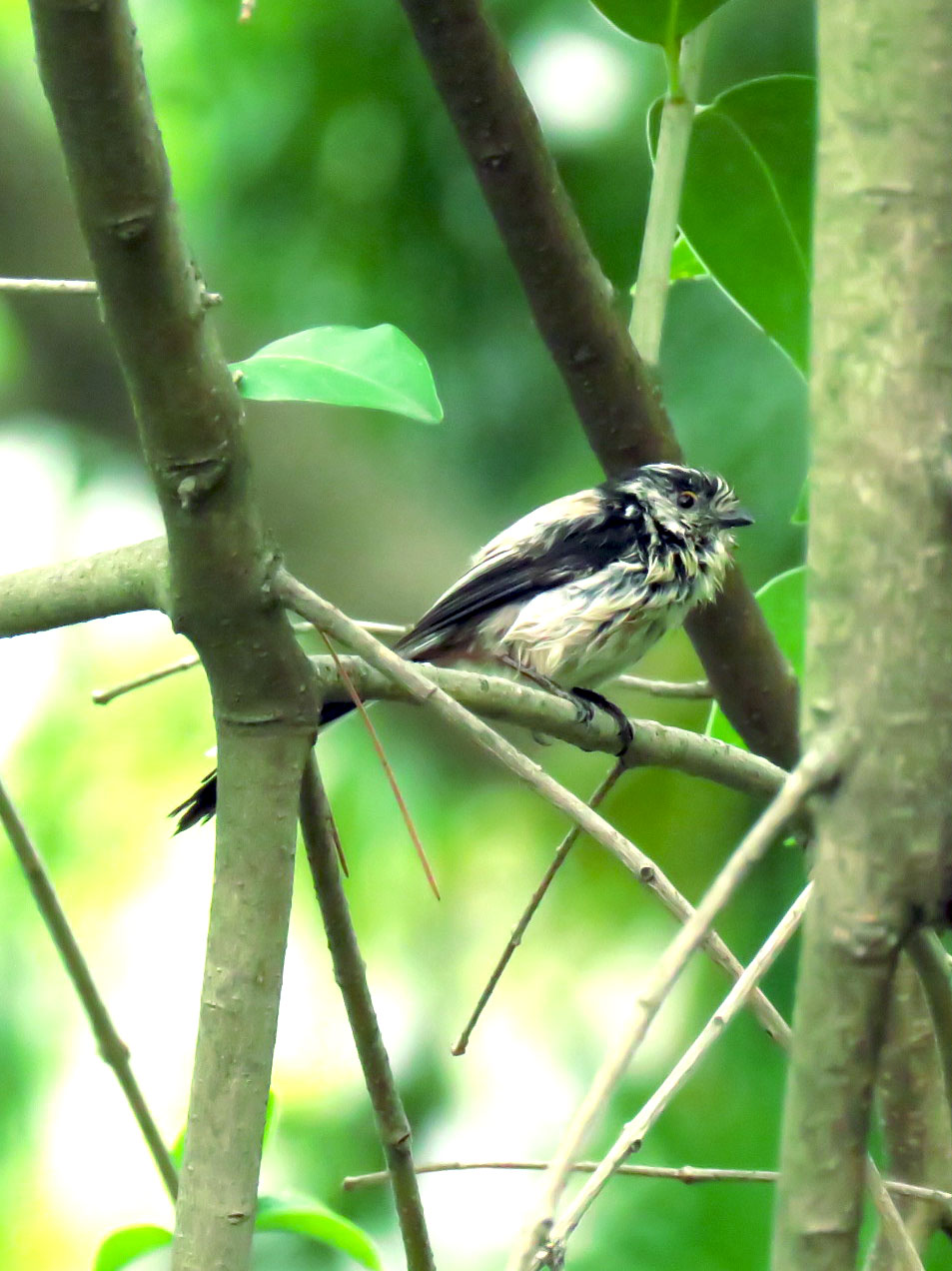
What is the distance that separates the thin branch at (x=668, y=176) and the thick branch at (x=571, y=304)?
9 centimetres

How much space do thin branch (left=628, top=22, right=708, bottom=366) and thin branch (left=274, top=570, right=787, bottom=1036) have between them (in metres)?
1.26

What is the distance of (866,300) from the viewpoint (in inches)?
33.6

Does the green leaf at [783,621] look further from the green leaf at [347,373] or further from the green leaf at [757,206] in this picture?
the green leaf at [347,373]

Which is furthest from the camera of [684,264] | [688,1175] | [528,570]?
[528,570]

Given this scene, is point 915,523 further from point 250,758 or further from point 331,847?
point 331,847

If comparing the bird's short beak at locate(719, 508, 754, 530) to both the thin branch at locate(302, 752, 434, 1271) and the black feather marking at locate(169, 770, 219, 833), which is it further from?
the thin branch at locate(302, 752, 434, 1271)

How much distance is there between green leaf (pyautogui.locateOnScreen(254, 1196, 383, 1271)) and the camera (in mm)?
1816

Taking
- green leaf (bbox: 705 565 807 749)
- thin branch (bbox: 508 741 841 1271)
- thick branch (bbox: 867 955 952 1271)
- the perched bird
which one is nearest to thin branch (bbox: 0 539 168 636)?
thin branch (bbox: 508 741 841 1271)

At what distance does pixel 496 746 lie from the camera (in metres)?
1.24

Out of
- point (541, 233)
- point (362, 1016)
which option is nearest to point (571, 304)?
point (541, 233)

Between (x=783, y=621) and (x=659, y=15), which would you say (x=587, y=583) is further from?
(x=659, y=15)

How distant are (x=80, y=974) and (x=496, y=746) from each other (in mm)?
919

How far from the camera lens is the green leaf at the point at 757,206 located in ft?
8.56

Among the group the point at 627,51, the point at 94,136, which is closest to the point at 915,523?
the point at 94,136
